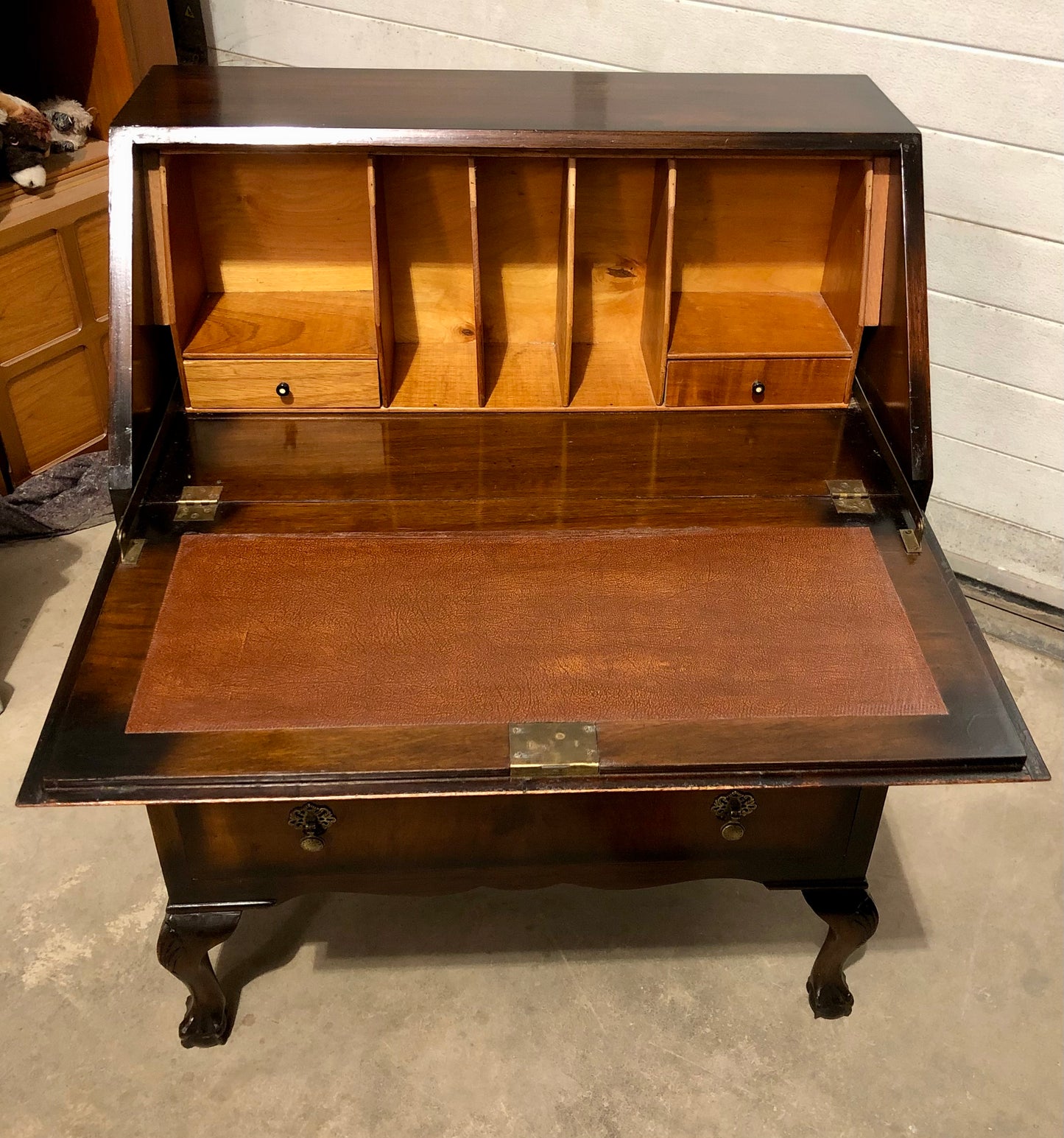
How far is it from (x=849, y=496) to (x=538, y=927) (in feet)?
3.27

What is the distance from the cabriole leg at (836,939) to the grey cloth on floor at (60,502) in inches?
83.1

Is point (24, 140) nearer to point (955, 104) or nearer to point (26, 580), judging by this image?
point (26, 580)

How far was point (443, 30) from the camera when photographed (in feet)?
8.29

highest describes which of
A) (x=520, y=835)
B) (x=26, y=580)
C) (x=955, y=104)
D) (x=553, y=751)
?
(x=955, y=104)

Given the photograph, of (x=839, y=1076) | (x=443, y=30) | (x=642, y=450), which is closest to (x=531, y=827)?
(x=642, y=450)

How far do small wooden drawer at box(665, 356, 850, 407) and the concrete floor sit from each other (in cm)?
95

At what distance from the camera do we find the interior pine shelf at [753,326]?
1.75m

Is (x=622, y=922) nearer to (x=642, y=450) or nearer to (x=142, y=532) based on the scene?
(x=642, y=450)

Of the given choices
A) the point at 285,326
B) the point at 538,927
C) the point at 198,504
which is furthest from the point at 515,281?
the point at 538,927

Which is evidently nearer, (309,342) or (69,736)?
Answer: (69,736)

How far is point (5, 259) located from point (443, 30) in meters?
1.19

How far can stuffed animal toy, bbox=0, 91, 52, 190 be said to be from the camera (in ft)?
8.25

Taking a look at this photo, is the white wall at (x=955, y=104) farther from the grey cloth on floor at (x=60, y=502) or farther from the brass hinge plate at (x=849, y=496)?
the grey cloth on floor at (x=60, y=502)

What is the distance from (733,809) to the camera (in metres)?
1.45
